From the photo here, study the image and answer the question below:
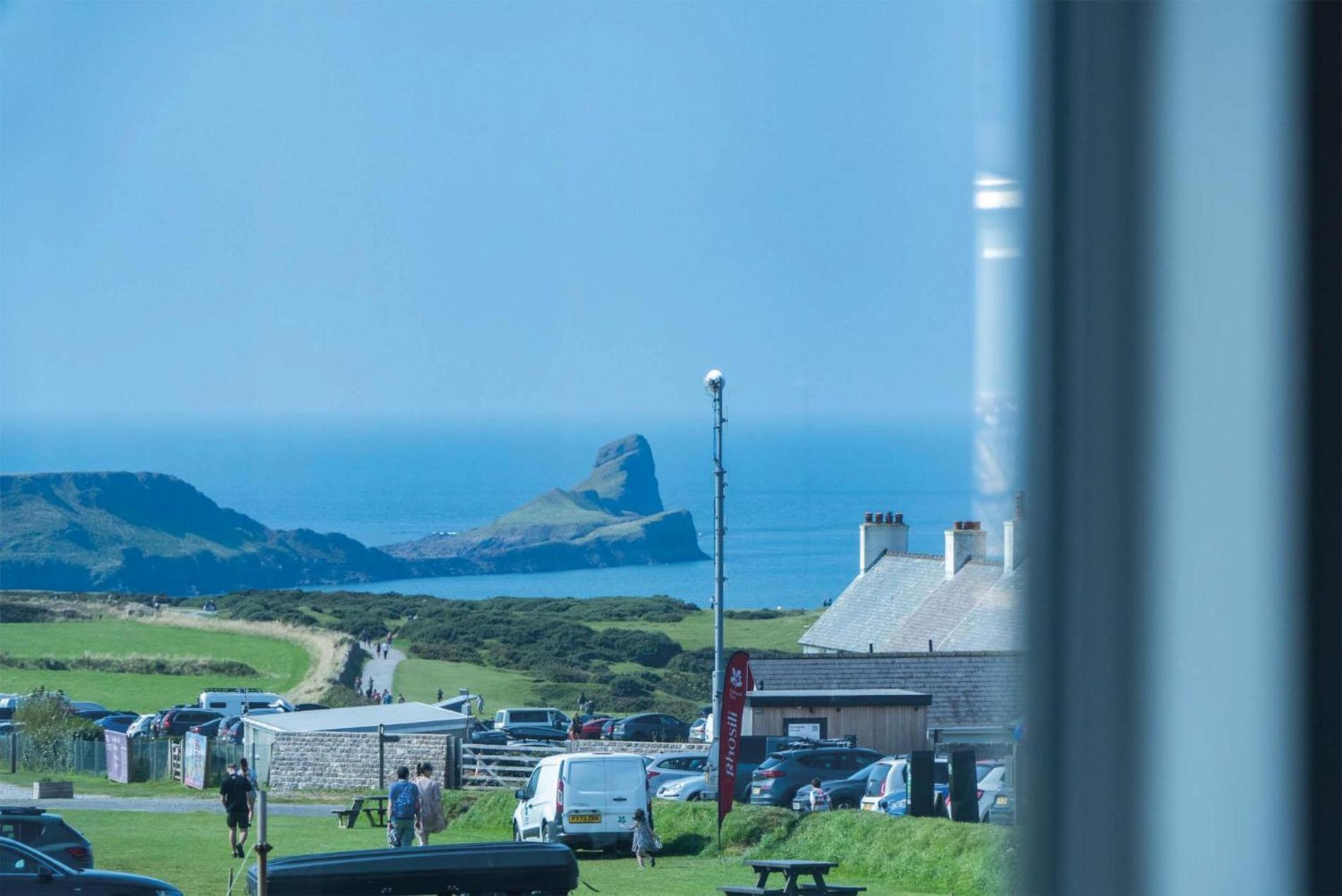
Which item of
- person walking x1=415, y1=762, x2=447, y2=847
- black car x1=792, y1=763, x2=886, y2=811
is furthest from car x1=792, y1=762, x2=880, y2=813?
person walking x1=415, y1=762, x2=447, y2=847

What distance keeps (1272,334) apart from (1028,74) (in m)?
0.38

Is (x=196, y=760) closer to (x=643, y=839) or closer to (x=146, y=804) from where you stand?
(x=146, y=804)

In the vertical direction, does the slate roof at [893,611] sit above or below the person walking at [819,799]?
above

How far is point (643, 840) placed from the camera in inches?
389

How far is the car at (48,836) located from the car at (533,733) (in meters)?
8.67

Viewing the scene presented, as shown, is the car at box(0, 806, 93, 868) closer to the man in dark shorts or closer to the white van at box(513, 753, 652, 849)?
the man in dark shorts

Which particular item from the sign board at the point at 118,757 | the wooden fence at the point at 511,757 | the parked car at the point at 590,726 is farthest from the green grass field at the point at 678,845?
the parked car at the point at 590,726

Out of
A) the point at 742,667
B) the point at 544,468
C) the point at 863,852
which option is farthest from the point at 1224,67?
the point at 544,468

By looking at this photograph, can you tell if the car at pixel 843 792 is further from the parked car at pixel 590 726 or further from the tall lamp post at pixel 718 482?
the parked car at pixel 590 726

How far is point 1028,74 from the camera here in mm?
1351

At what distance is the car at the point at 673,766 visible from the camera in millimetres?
12695

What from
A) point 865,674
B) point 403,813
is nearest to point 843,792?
point 865,674

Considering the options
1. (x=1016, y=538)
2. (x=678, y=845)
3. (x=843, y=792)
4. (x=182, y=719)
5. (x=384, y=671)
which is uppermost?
(x=1016, y=538)

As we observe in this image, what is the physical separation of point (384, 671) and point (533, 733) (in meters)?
1.99
